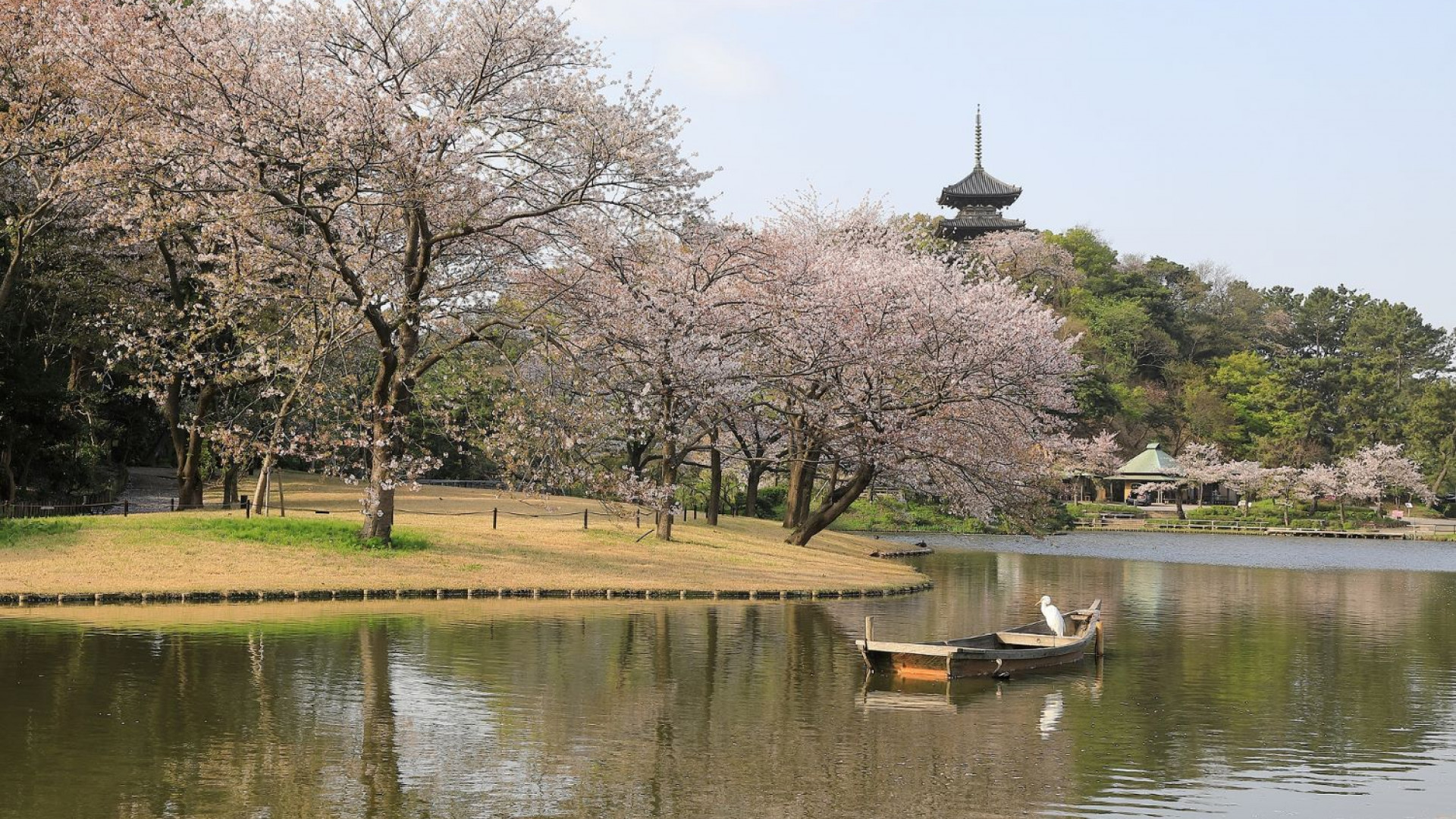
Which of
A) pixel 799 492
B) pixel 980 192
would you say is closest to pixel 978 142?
pixel 980 192

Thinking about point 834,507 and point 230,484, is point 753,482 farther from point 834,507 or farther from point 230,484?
point 230,484

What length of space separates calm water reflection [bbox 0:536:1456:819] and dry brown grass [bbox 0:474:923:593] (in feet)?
7.11

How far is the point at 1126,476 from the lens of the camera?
87250 millimetres

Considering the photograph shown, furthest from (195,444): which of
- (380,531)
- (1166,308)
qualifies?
(1166,308)

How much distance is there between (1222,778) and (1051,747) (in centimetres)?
198

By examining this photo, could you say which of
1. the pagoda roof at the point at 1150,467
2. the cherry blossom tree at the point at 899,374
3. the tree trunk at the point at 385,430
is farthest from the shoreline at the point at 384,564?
the pagoda roof at the point at 1150,467

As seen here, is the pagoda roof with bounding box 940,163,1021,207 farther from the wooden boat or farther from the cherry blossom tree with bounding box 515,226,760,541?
the wooden boat

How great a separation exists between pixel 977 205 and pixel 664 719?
93795 millimetres

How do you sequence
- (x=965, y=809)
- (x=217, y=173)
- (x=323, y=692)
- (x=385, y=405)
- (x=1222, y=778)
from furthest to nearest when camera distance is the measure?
(x=385, y=405)
(x=217, y=173)
(x=323, y=692)
(x=1222, y=778)
(x=965, y=809)

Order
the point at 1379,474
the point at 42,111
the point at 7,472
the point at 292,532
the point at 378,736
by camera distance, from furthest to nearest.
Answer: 1. the point at 1379,474
2. the point at 7,472
3. the point at 42,111
4. the point at 292,532
5. the point at 378,736

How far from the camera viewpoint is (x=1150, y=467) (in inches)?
3435

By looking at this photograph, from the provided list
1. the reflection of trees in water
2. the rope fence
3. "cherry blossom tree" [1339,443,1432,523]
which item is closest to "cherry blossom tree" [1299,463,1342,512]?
"cherry blossom tree" [1339,443,1432,523]

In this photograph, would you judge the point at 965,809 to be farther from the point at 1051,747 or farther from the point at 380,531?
the point at 380,531

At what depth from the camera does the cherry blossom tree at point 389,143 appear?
2408 cm
